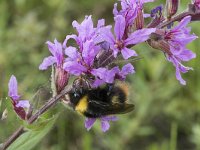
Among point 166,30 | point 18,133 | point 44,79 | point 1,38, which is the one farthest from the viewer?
point 1,38

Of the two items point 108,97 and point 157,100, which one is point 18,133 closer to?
point 108,97

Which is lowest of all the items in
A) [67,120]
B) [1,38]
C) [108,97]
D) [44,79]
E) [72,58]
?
[67,120]

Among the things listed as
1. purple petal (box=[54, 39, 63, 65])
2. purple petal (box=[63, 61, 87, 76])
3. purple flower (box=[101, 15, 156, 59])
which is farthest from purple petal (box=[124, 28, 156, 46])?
purple petal (box=[54, 39, 63, 65])

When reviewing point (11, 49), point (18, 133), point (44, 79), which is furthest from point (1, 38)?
point (18, 133)

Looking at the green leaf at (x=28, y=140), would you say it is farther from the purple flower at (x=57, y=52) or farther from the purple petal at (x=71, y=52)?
the purple petal at (x=71, y=52)

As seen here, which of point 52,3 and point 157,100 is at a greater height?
point 52,3

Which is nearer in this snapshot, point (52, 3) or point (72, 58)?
point (72, 58)

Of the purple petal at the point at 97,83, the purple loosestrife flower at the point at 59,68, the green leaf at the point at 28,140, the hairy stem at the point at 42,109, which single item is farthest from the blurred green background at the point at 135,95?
the purple petal at the point at 97,83
